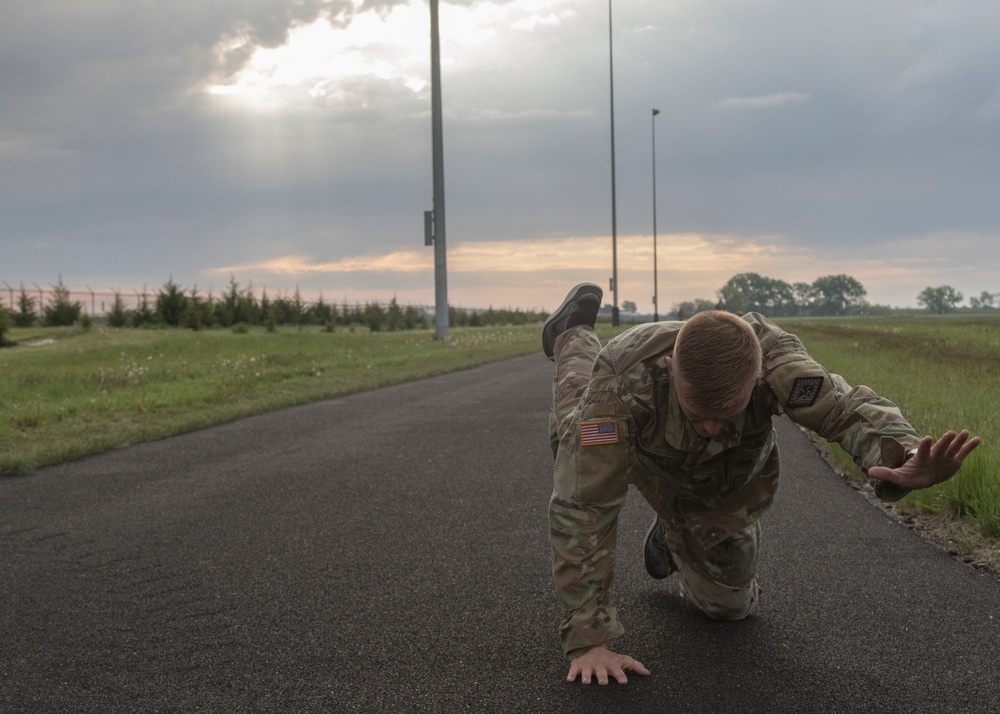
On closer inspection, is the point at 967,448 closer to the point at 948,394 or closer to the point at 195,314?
the point at 948,394

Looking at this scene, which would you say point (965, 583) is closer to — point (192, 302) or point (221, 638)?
point (221, 638)

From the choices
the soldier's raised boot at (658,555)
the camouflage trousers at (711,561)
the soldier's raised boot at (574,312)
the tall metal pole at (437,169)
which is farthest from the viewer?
the tall metal pole at (437,169)

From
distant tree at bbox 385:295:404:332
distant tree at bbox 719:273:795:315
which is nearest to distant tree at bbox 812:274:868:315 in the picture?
distant tree at bbox 719:273:795:315

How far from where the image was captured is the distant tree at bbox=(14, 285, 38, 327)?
1265 inches

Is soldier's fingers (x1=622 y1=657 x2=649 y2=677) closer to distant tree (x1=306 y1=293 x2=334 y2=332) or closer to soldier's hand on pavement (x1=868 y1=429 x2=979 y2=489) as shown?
soldier's hand on pavement (x1=868 y1=429 x2=979 y2=489)

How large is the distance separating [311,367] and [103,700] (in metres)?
15.1

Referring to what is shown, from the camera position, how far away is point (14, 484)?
6.82 metres

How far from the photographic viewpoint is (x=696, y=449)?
3143mm

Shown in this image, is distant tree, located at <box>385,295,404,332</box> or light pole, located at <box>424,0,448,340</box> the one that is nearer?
light pole, located at <box>424,0,448,340</box>

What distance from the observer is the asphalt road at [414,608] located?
291 cm

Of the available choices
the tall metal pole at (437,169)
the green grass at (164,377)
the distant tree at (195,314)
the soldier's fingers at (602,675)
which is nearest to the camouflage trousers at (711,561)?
the soldier's fingers at (602,675)

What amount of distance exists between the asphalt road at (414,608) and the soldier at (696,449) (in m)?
0.27

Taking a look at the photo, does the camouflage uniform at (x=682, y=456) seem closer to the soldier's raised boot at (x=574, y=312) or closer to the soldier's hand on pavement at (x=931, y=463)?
the soldier's hand on pavement at (x=931, y=463)

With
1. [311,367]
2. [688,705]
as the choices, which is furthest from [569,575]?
[311,367]
